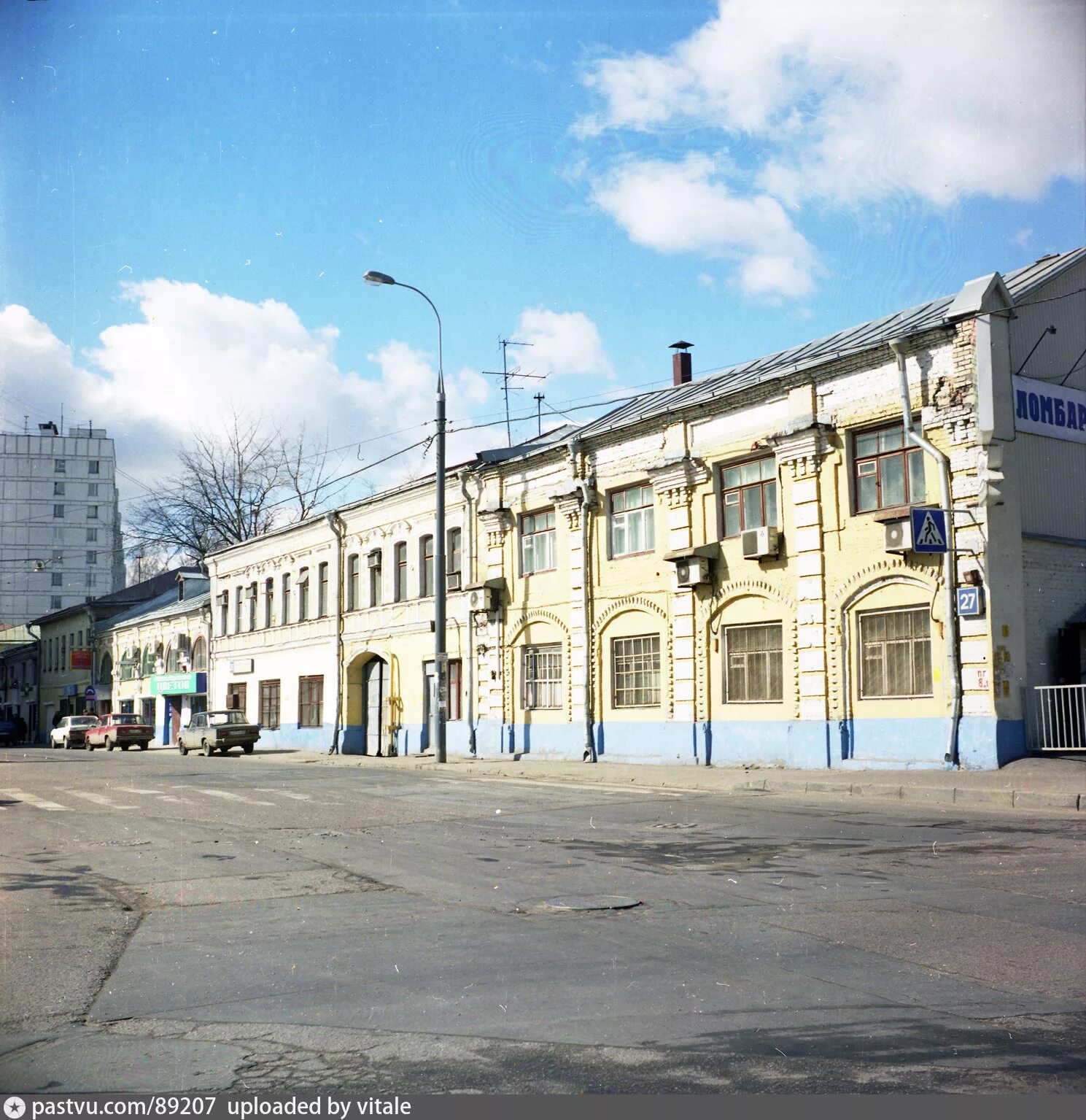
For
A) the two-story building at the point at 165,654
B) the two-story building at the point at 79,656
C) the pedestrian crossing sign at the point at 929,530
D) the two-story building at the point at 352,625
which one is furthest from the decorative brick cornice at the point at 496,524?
the two-story building at the point at 79,656

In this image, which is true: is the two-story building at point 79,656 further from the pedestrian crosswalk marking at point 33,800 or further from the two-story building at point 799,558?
the pedestrian crosswalk marking at point 33,800

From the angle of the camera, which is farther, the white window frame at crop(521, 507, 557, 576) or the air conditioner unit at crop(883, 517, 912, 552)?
the white window frame at crop(521, 507, 557, 576)

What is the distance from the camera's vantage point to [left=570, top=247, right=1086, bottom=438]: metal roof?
71.4 feet

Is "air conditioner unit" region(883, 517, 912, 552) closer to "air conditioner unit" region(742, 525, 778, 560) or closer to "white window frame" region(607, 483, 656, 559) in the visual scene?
"air conditioner unit" region(742, 525, 778, 560)

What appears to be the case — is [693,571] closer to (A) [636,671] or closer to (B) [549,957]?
(A) [636,671]

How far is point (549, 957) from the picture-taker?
702 cm

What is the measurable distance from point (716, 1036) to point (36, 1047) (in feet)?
10.1

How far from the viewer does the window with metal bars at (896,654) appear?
68.1 ft

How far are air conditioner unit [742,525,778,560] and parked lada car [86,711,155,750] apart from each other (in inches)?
1353

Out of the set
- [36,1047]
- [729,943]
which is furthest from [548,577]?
[36,1047]

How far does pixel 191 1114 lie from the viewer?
447cm

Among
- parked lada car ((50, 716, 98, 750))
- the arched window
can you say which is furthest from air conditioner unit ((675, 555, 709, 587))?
parked lada car ((50, 716, 98, 750))

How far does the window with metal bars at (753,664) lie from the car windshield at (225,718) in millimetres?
22781

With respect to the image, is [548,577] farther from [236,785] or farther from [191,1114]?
[191,1114]
